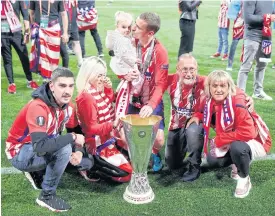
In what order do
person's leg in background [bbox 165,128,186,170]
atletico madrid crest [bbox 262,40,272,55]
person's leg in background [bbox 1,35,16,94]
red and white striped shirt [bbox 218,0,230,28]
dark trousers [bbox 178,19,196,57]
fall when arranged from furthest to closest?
red and white striped shirt [bbox 218,0,230,28] → dark trousers [bbox 178,19,196,57] → person's leg in background [bbox 1,35,16,94] → atletico madrid crest [bbox 262,40,272,55] → person's leg in background [bbox 165,128,186,170]

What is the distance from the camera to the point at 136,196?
3.35 meters

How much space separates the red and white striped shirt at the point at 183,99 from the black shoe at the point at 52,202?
1.21 metres

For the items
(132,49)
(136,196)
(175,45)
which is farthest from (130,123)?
(175,45)

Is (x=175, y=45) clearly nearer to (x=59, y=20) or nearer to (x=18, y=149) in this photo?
(x=59, y=20)

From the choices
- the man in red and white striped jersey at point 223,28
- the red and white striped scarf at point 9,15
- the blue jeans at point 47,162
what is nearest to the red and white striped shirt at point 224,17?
the man in red and white striped jersey at point 223,28

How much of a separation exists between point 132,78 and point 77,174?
0.94m

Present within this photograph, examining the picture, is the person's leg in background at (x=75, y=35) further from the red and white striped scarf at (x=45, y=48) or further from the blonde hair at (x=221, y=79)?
the blonde hair at (x=221, y=79)

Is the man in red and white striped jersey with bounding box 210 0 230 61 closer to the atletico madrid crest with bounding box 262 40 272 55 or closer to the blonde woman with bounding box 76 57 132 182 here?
the atletico madrid crest with bounding box 262 40 272 55

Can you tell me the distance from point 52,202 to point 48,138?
498 millimetres

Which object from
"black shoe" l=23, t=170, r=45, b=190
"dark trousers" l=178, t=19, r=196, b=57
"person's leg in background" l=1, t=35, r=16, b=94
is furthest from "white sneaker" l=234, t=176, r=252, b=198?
"dark trousers" l=178, t=19, r=196, b=57

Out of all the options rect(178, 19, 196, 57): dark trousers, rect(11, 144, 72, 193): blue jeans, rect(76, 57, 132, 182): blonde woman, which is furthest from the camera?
rect(178, 19, 196, 57): dark trousers

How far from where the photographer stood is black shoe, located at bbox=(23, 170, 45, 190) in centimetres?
347

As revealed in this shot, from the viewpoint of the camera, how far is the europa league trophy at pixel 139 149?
3.24 m

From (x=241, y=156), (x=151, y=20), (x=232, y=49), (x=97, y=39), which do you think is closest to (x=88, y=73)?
(x=151, y=20)
